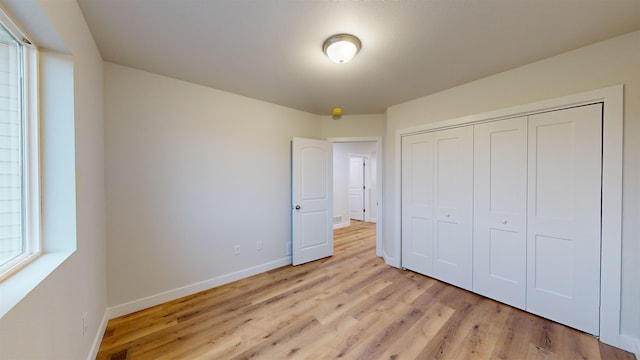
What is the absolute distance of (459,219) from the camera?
8.54ft

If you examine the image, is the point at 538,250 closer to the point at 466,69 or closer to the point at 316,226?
the point at 466,69

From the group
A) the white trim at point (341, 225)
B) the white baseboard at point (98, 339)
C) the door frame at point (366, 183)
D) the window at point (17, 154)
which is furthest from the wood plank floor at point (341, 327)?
the door frame at point (366, 183)

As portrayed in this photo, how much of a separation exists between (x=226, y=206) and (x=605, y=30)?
3.65 meters

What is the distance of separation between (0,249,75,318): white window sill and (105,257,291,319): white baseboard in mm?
1193

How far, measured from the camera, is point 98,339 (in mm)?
1692

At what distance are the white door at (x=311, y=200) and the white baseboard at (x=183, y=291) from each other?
1.49ft

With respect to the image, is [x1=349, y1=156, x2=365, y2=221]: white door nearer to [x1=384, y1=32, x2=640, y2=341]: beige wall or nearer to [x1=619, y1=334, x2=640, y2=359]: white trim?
[x1=384, y1=32, x2=640, y2=341]: beige wall

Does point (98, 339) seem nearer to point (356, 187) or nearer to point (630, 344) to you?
point (630, 344)

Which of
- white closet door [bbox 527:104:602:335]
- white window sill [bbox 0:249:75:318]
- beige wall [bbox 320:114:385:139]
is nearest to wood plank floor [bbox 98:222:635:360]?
white closet door [bbox 527:104:602:335]

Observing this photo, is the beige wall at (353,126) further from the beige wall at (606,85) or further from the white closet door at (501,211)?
the white closet door at (501,211)

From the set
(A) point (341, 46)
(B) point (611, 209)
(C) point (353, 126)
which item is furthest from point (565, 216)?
(C) point (353, 126)

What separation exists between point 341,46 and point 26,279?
2.13 m

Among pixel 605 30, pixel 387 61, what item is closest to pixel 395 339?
pixel 387 61

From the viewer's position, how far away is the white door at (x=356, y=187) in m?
6.68
